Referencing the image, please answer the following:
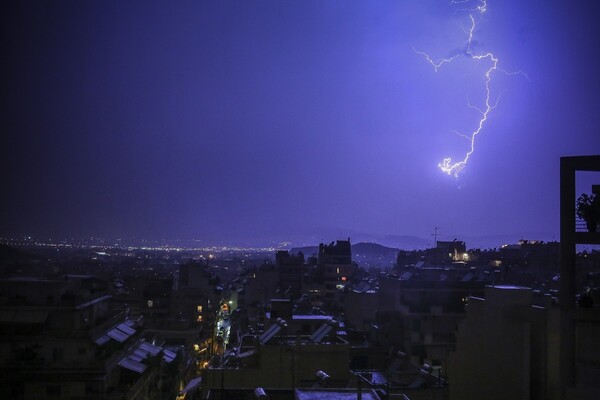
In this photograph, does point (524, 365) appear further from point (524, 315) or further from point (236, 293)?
point (236, 293)

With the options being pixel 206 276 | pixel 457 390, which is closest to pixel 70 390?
pixel 457 390

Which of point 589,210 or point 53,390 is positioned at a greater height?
point 589,210

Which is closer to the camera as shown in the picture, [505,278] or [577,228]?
[577,228]

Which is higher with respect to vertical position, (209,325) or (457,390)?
(457,390)

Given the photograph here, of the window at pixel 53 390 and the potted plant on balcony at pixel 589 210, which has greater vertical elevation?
the potted plant on balcony at pixel 589 210

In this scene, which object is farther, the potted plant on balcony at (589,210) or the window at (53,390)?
the window at (53,390)

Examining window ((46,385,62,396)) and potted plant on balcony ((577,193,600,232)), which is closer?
potted plant on balcony ((577,193,600,232))

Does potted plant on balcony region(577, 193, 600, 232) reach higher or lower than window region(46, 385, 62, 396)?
higher

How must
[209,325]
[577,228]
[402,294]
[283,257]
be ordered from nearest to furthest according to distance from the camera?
[577,228] → [402,294] → [209,325] → [283,257]
